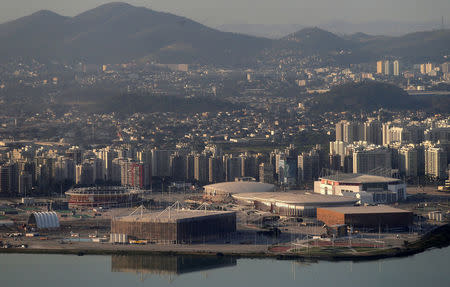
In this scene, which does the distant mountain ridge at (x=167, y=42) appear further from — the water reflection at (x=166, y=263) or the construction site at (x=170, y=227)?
the water reflection at (x=166, y=263)

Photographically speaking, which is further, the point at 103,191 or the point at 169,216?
the point at 103,191

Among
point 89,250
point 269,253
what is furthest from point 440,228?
point 89,250

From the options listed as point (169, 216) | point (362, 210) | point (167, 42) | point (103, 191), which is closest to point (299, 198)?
point (362, 210)

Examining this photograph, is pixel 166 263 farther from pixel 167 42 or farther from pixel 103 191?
A: pixel 167 42

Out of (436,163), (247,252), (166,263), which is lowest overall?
(166,263)

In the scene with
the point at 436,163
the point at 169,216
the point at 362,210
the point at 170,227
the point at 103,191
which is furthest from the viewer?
the point at 436,163

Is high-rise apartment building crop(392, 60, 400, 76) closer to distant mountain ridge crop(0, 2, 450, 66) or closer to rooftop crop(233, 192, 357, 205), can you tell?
distant mountain ridge crop(0, 2, 450, 66)
